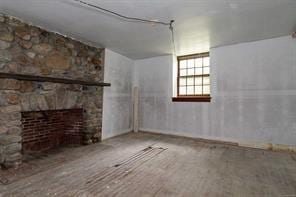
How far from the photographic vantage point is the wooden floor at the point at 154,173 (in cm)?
190

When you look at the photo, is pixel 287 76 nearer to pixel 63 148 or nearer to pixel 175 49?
pixel 175 49

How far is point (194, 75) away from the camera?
4.57m

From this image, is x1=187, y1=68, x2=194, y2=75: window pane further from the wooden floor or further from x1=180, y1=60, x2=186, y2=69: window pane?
the wooden floor

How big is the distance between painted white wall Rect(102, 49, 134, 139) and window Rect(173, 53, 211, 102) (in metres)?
1.51

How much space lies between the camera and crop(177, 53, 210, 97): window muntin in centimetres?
441

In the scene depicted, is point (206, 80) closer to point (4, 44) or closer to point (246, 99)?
point (246, 99)

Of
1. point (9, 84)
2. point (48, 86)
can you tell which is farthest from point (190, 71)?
point (9, 84)

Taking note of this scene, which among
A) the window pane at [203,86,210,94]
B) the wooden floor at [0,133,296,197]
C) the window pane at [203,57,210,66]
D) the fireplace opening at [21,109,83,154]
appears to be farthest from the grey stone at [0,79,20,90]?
the window pane at [203,57,210,66]

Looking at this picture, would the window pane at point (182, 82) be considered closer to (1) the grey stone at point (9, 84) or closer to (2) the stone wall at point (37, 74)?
(2) the stone wall at point (37, 74)

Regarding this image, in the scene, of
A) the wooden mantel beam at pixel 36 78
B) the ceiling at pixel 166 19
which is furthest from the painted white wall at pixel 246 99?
the wooden mantel beam at pixel 36 78

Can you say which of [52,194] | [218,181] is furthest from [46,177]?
[218,181]

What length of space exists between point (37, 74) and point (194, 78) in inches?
143

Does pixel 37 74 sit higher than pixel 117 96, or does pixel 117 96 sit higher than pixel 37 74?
pixel 37 74

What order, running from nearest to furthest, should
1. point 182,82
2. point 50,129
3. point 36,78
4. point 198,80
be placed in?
point 36,78, point 50,129, point 198,80, point 182,82
